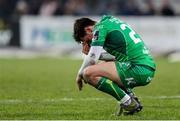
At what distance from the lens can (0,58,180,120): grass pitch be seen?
11.0 m

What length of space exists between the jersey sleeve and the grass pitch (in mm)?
996

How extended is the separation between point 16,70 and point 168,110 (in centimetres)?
1142

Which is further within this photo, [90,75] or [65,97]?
[65,97]

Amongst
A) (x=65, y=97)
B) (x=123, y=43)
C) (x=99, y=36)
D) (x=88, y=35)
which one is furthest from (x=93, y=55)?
(x=65, y=97)

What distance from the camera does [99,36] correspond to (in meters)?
10.7

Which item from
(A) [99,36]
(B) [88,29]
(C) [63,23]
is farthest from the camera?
(C) [63,23]

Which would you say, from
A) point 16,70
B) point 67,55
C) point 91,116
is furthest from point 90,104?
point 67,55

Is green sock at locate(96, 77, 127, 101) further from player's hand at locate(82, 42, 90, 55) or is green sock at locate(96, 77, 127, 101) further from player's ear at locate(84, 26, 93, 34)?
player's ear at locate(84, 26, 93, 34)

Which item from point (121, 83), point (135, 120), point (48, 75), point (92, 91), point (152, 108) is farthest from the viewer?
point (48, 75)

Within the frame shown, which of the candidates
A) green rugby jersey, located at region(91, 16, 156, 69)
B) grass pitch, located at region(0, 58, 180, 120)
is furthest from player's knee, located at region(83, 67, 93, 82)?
grass pitch, located at region(0, 58, 180, 120)

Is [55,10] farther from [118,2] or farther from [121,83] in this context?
[121,83]

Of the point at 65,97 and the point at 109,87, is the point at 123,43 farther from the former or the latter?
the point at 65,97

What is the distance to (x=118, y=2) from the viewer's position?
108 feet

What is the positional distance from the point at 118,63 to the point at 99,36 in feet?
1.82
